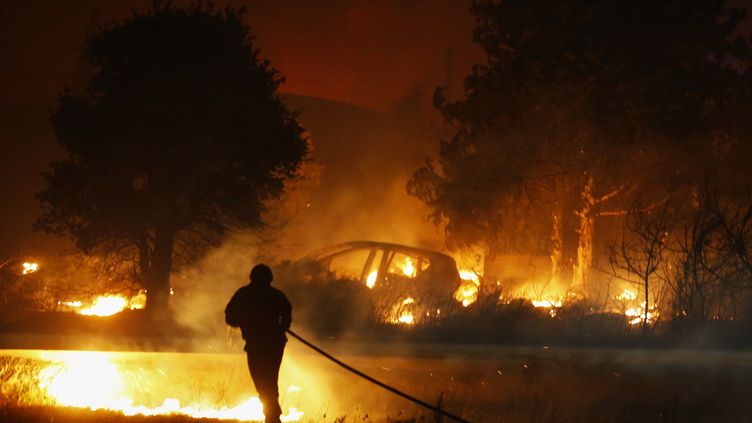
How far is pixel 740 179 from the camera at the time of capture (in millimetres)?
22875

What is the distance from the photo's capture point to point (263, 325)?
8586mm

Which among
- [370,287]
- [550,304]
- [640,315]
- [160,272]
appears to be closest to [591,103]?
[550,304]

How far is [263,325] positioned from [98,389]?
433cm

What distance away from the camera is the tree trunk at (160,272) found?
51.3 ft

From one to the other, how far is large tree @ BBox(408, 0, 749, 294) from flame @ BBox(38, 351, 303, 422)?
12.5m

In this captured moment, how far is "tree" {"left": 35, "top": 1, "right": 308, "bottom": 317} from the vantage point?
1498cm

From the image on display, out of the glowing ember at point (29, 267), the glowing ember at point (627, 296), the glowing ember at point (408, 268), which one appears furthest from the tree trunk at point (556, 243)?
the glowing ember at point (29, 267)

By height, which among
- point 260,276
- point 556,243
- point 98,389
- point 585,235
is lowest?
point 98,389

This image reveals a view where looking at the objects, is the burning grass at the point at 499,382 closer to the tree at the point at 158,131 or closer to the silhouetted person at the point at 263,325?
the silhouetted person at the point at 263,325

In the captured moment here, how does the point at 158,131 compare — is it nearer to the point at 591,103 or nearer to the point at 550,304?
the point at 550,304

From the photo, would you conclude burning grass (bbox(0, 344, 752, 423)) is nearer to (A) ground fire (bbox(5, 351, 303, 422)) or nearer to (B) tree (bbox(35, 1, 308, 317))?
(A) ground fire (bbox(5, 351, 303, 422))

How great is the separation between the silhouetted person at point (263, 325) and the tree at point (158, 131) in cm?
689

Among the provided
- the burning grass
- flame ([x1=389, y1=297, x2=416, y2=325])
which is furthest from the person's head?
flame ([x1=389, y1=297, x2=416, y2=325])

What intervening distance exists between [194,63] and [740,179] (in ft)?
48.8
